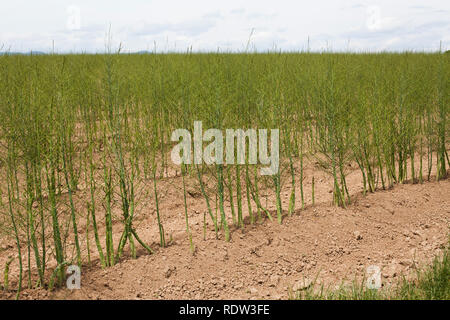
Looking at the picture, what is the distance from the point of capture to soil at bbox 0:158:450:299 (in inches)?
133

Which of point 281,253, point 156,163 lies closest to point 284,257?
point 281,253

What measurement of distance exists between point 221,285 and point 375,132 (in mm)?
2754

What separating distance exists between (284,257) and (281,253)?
5cm

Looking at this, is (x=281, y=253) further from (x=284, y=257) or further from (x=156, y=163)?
(x=156, y=163)

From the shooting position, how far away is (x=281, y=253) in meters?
3.78

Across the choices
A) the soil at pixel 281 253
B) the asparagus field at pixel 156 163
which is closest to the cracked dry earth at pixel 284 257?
the soil at pixel 281 253

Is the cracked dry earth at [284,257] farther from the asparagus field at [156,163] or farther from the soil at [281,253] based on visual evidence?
the asparagus field at [156,163]

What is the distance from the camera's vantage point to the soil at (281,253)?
3.38 metres

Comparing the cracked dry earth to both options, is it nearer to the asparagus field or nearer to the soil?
the soil

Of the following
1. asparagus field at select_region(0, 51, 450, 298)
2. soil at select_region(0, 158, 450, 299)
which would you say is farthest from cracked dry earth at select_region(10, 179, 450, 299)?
asparagus field at select_region(0, 51, 450, 298)

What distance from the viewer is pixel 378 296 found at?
10.0 ft

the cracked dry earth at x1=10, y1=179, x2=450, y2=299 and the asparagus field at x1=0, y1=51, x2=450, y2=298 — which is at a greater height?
the asparagus field at x1=0, y1=51, x2=450, y2=298
